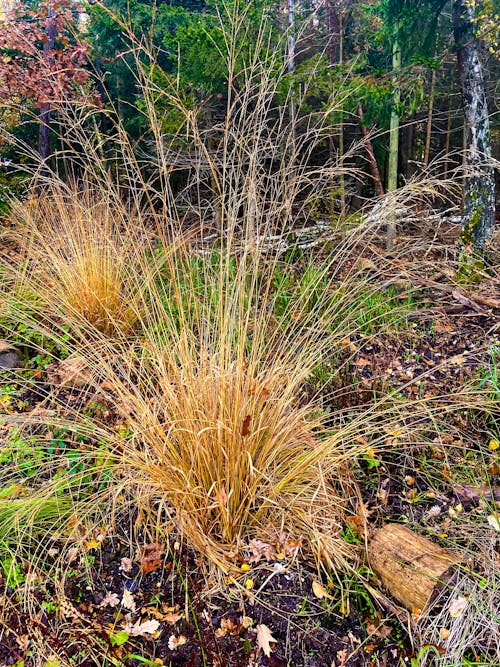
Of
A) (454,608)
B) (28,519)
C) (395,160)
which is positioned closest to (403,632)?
(454,608)

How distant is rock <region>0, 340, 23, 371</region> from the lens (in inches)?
105

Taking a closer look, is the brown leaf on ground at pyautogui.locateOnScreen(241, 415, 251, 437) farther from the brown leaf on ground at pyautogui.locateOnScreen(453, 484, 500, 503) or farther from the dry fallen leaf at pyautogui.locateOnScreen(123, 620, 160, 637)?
the brown leaf on ground at pyautogui.locateOnScreen(453, 484, 500, 503)

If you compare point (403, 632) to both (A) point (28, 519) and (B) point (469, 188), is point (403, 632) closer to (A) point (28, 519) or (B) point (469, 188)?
(A) point (28, 519)

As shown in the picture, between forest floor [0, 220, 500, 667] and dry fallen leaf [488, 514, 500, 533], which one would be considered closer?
forest floor [0, 220, 500, 667]

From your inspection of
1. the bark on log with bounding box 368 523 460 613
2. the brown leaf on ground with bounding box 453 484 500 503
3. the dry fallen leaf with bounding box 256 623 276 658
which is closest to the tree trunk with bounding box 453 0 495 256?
the brown leaf on ground with bounding box 453 484 500 503

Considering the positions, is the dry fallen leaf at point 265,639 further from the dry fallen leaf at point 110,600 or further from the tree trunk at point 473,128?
the tree trunk at point 473,128

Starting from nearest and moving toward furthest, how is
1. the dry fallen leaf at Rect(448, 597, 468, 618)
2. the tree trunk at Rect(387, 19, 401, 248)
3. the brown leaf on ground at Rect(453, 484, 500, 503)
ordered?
the dry fallen leaf at Rect(448, 597, 468, 618), the brown leaf on ground at Rect(453, 484, 500, 503), the tree trunk at Rect(387, 19, 401, 248)

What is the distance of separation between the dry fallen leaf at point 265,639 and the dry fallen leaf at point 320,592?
0.64 ft

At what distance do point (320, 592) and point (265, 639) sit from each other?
0.77ft

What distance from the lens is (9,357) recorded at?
8.84 feet

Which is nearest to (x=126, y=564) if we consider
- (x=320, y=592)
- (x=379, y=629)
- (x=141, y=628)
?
(x=141, y=628)

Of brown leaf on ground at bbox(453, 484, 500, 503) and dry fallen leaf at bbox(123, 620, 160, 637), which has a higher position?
brown leaf on ground at bbox(453, 484, 500, 503)

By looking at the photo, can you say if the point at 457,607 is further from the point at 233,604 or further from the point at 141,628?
the point at 141,628

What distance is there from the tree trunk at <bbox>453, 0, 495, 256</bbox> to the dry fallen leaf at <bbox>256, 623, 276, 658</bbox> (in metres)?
3.30
